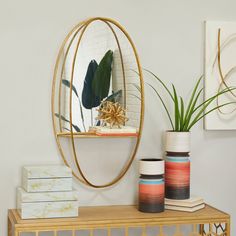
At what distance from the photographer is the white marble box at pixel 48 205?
81.0 inches

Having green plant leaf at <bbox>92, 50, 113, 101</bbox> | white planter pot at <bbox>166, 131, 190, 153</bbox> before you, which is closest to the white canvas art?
white planter pot at <bbox>166, 131, 190, 153</bbox>

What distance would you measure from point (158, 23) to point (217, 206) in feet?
2.87

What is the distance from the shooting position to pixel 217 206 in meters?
2.52

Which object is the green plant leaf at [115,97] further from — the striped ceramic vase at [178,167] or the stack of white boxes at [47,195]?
the stack of white boxes at [47,195]

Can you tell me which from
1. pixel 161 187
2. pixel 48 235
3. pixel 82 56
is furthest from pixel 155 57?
pixel 48 235

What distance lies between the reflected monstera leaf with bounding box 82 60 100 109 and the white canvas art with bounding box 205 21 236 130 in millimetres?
516

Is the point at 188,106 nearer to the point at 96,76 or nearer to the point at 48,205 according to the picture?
the point at 96,76

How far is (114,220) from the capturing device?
208 cm

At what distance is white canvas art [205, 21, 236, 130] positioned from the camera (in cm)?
245

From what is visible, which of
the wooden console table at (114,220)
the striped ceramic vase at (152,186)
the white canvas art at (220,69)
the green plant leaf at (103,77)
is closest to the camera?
the wooden console table at (114,220)

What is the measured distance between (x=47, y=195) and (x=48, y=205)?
38 mm

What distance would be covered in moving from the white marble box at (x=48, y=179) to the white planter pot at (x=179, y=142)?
0.45 m

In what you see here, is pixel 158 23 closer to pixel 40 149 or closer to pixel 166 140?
pixel 166 140

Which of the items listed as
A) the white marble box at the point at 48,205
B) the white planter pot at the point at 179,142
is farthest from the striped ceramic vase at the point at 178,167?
the white marble box at the point at 48,205
